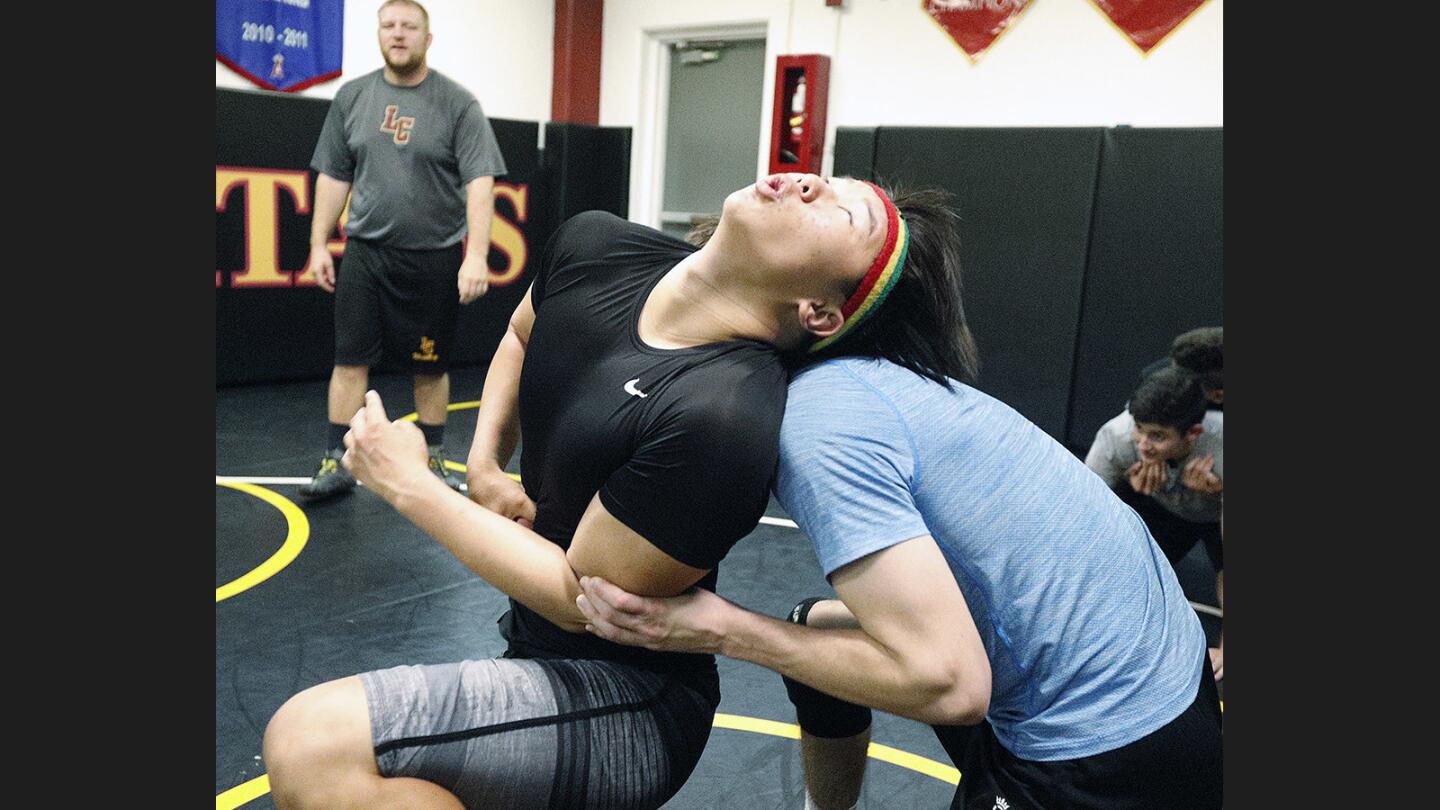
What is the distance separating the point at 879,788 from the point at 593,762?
3.84 feet

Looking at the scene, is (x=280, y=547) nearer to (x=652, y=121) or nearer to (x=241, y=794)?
(x=241, y=794)

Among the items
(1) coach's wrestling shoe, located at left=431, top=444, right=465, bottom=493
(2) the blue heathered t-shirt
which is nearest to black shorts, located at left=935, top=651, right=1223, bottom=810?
(2) the blue heathered t-shirt

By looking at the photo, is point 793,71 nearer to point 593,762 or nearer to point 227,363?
point 227,363

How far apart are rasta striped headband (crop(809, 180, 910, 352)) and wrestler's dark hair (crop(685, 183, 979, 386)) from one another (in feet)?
0.07

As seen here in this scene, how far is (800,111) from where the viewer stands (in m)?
6.55

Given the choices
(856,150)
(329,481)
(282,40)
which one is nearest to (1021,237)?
(856,150)

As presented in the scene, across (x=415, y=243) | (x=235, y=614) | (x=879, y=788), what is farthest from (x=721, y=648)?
(x=415, y=243)

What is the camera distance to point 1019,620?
1.44 m

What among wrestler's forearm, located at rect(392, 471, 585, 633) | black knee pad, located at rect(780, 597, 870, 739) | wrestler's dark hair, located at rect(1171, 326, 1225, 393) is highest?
wrestler's dark hair, located at rect(1171, 326, 1225, 393)

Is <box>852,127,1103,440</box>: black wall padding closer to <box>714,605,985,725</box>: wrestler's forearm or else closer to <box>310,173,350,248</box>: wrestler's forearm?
<box>310,173,350,248</box>: wrestler's forearm

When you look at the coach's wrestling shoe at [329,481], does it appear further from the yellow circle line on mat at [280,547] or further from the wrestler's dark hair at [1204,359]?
the wrestler's dark hair at [1204,359]

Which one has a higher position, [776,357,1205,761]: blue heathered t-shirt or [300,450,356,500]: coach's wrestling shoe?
[776,357,1205,761]: blue heathered t-shirt

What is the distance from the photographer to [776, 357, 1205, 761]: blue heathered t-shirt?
141 centimetres

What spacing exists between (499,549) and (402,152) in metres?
3.29
